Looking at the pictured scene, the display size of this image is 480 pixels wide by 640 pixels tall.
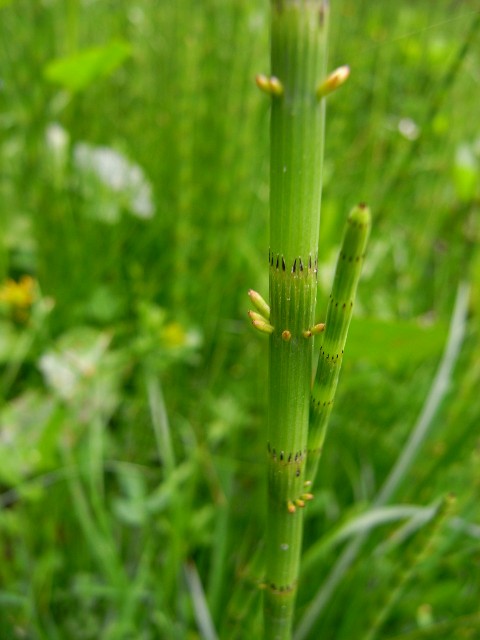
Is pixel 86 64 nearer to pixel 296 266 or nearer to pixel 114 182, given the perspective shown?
pixel 114 182

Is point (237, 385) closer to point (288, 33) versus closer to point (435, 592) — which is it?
point (435, 592)

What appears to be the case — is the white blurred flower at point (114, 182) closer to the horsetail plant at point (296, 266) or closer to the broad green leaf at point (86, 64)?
the broad green leaf at point (86, 64)

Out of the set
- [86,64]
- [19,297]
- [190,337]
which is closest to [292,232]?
[86,64]

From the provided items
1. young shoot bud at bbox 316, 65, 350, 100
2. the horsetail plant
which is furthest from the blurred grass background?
young shoot bud at bbox 316, 65, 350, 100

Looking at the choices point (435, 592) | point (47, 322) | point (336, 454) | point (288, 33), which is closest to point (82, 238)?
point (47, 322)

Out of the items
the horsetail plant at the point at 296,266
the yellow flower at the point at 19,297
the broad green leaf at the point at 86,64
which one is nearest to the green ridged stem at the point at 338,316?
the horsetail plant at the point at 296,266

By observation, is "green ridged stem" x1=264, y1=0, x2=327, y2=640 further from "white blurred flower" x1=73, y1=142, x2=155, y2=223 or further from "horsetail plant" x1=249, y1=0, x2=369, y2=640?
"white blurred flower" x1=73, y1=142, x2=155, y2=223

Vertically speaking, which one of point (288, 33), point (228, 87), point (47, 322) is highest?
point (228, 87)
